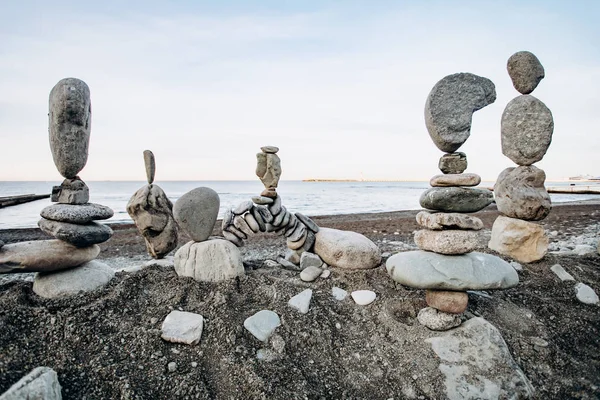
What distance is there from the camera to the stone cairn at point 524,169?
5594 mm

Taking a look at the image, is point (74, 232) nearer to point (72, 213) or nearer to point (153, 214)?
point (72, 213)

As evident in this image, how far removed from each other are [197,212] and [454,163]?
3.34 meters

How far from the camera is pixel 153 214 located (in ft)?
17.2

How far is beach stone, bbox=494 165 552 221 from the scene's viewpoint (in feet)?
18.9

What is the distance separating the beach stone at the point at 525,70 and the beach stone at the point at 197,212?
5.11 meters

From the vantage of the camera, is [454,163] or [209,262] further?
[209,262]

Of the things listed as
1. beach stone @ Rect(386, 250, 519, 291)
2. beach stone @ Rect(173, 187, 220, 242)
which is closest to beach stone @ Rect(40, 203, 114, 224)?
beach stone @ Rect(173, 187, 220, 242)

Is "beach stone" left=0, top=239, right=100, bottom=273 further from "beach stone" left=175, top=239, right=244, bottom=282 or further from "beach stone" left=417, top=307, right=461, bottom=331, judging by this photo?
"beach stone" left=417, top=307, right=461, bottom=331

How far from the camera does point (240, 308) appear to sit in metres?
4.05

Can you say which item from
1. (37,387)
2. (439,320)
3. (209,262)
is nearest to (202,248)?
(209,262)

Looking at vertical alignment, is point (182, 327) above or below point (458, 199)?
below

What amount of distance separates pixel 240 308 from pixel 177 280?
1033 mm

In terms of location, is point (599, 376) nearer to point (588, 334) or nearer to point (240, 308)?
point (588, 334)

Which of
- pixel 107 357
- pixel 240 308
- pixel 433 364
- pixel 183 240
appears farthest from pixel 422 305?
pixel 183 240
